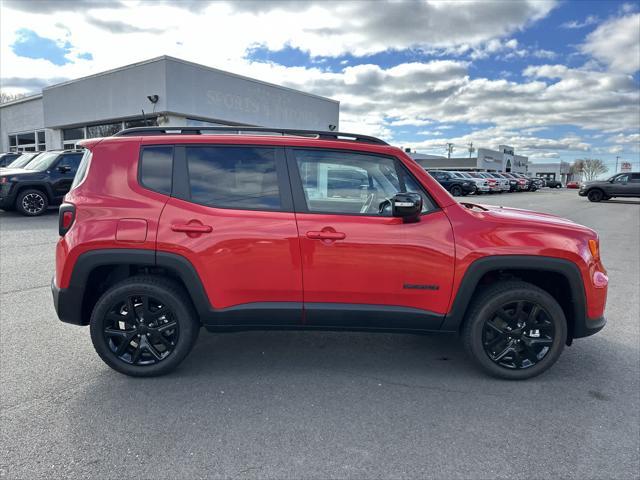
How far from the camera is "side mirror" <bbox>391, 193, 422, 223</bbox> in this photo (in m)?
3.02

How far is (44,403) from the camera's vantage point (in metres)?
2.91

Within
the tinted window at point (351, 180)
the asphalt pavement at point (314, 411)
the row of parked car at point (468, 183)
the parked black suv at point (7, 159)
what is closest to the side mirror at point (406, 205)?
the tinted window at point (351, 180)

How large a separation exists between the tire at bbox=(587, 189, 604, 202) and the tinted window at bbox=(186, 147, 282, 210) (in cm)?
2882

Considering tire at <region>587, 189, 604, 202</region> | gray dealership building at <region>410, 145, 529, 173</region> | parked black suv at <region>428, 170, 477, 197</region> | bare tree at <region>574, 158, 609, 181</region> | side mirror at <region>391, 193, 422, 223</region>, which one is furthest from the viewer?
bare tree at <region>574, 158, 609, 181</region>

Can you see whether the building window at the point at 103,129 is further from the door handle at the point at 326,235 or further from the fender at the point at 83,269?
the door handle at the point at 326,235

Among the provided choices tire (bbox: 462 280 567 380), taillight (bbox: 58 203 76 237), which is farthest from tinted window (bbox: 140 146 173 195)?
tire (bbox: 462 280 567 380)

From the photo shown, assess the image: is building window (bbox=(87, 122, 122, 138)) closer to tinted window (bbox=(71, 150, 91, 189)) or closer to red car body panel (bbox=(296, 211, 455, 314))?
tinted window (bbox=(71, 150, 91, 189))

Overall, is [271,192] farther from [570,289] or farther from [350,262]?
[570,289]

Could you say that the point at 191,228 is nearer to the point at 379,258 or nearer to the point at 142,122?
the point at 379,258

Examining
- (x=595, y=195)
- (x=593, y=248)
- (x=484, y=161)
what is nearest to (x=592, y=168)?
(x=484, y=161)

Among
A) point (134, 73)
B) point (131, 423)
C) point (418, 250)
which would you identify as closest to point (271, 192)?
point (418, 250)

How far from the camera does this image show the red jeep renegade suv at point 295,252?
123 inches

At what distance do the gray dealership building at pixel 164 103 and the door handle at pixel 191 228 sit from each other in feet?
58.9

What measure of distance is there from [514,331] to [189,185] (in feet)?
8.96
